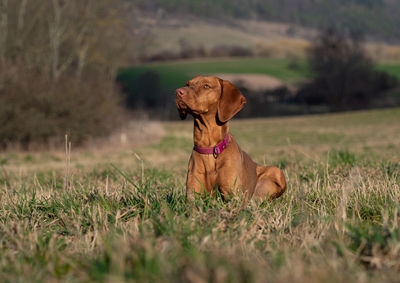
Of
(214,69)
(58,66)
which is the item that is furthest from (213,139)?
(214,69)

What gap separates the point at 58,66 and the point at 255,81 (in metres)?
51.3

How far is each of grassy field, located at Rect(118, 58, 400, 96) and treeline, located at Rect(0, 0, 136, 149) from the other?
1527 inches

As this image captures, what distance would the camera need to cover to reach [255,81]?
2982 inches

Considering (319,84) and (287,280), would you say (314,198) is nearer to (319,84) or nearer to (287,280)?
(287,280)

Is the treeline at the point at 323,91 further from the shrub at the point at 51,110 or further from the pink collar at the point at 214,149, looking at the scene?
the pink collar at the point at 214,149

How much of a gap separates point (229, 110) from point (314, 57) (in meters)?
60.8

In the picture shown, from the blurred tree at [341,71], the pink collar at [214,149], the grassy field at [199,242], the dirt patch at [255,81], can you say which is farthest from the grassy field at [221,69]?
the grassy field at [199,242]

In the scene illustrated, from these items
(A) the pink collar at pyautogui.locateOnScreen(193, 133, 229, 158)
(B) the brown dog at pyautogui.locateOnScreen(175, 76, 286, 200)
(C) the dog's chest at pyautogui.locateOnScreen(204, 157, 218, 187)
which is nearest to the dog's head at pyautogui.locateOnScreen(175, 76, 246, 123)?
(B) the brown dog at pyautogui.locateOnScreen(175, 76, 286, 200)

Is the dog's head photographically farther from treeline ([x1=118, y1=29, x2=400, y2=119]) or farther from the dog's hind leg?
treeline ([x1=118, y1=29, x2=400, y2=119])

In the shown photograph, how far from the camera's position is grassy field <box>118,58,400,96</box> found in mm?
73812

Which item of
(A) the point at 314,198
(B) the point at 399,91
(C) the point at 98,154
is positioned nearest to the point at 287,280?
(A) the point at 314,198

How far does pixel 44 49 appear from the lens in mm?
26391

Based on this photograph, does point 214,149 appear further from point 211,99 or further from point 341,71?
point 341,71

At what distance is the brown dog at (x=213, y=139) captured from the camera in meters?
4.05
